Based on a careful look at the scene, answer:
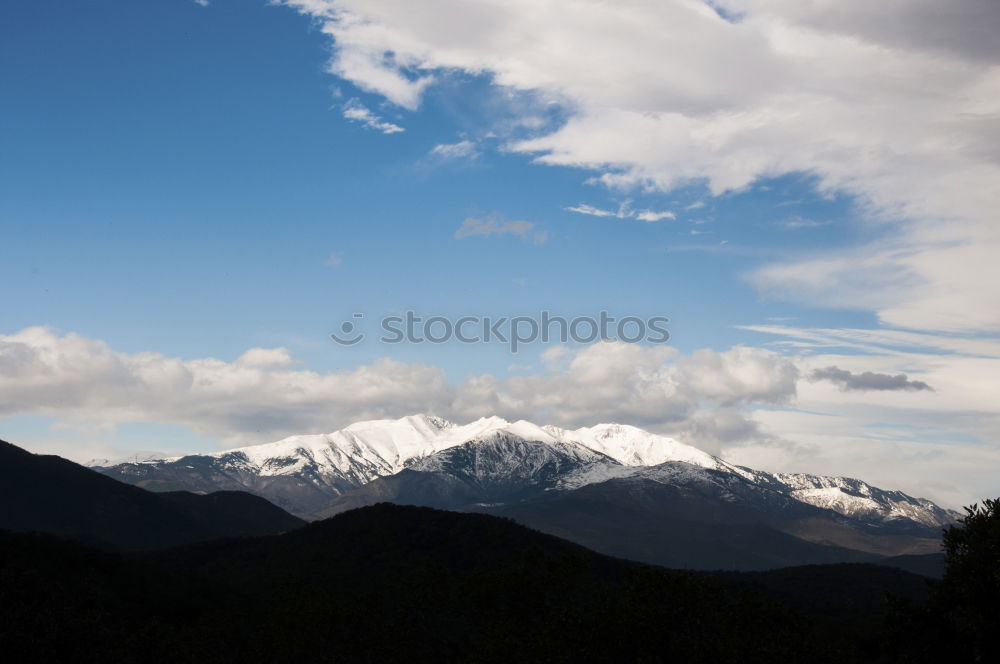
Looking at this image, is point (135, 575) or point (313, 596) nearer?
point (313, 596)

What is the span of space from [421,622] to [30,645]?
282 ft

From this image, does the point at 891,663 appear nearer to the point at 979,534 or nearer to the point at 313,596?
the point at 979,534

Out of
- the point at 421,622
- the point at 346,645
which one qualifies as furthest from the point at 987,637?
the point at 421,622

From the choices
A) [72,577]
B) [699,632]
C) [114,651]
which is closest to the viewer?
[699,632]

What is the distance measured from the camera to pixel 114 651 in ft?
312

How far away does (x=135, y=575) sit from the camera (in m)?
166

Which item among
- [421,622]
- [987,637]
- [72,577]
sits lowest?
[421,622]

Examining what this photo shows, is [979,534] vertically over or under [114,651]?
over

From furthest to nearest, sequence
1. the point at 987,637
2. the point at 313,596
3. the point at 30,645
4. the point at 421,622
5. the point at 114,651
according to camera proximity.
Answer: the point at 421,622
the point at 313,596
the point at 114,651
the point at 30,645
the point at 987,637

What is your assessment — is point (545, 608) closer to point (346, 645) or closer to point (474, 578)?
point (474, 578)

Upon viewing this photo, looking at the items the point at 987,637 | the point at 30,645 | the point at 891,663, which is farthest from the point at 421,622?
the point at 987,637

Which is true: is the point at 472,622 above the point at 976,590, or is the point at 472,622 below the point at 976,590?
below

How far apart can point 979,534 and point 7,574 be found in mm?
124548

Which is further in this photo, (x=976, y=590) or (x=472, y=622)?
(x=472, y=622)
